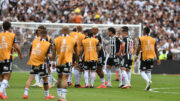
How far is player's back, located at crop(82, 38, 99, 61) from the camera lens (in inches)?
723

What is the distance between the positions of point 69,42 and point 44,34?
0.79 metres

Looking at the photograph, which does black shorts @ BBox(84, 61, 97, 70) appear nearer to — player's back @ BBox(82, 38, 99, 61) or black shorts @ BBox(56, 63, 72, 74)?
player's back @ BBox(82, 38, 99, 61)

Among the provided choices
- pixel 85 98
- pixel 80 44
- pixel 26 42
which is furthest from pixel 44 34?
pixel 26 42

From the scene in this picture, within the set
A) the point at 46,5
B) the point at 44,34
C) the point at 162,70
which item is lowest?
the point at 162,70

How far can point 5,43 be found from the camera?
14.2 meters

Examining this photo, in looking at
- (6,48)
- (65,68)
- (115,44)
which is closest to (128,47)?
(115,44)

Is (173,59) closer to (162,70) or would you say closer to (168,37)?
(162,70)

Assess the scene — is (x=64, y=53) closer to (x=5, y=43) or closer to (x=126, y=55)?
(x=5, y=43)

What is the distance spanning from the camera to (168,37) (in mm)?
38812

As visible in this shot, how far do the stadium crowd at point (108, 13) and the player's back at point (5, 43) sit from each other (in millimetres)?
17884

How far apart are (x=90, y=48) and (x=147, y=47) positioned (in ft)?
7.37

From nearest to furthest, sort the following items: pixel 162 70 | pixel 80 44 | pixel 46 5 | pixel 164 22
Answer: pixel 80 44
pixel 162 70
pixel 46 5
pixel 164 22

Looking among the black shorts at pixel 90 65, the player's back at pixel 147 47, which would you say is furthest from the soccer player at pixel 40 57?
the player's back at pixel 147 47

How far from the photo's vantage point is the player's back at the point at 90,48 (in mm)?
18359
